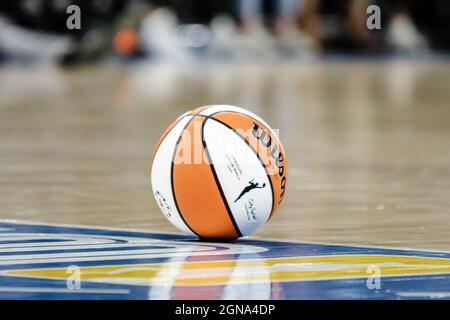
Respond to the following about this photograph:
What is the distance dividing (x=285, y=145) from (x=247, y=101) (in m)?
4.78

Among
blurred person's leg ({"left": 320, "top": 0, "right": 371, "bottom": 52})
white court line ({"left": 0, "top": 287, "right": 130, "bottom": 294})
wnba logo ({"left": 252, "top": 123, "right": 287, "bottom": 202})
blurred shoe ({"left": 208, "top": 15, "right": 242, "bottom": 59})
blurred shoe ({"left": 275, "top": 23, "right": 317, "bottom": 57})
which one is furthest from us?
blurred person's leg ({"left": 320, "top": 0, "right": 371, "bottom": 52})

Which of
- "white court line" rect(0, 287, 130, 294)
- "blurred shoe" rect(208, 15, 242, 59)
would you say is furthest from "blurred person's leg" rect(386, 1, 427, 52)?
"white court line" rect(0, 287, 130, 294)

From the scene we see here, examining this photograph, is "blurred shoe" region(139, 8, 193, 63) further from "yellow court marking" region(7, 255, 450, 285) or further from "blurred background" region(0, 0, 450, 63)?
"yellow court marking" region(7, 255, 450, 285)

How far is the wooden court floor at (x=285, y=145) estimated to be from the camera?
232 inches

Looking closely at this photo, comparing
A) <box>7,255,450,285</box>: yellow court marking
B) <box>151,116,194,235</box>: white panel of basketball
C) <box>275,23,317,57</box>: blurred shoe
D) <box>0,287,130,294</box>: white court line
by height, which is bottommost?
<box>275,23,317,57</box>: blurred shoe

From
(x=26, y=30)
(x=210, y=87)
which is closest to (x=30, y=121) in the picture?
(x=210, y=87)

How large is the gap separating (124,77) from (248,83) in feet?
9.04

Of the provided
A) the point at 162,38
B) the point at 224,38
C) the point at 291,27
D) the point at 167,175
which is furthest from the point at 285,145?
the point at 291,27

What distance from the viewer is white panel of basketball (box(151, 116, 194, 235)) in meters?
5.02

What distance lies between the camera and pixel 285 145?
374 inches

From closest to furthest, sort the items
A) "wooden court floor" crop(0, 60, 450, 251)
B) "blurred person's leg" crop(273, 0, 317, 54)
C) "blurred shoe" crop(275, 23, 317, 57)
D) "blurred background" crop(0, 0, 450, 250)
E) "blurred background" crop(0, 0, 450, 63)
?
"wooden court floor" crop(0, 60, 450, 251) < "blurred background" crop(0, 0, 450, 250) < "blurred background" crop(0, 0, 450, 63) < "blurred person's leg" crop(273, 0, 317, 54) < "blurred shoe" crop(275, 23, 317, 57)

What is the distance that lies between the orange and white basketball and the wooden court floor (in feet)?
1.28

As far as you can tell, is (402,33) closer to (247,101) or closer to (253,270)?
(247,101)

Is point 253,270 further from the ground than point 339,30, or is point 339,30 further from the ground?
point 253,270
